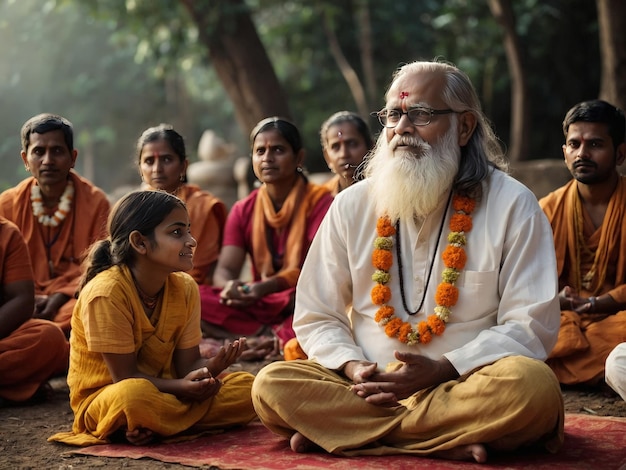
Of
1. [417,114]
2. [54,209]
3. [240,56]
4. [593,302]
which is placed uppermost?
[240,56]

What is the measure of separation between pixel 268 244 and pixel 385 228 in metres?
2.67

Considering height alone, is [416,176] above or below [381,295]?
above

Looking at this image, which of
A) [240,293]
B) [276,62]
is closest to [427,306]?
[240,293]

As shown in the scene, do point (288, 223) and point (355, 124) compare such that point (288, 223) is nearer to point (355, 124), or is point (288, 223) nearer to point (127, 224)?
point (355, 124)

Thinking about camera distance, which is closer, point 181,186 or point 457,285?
point 457,285

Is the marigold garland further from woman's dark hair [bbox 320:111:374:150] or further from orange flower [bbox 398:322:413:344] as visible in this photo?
woman's dark hair [bbox 320:111:374:150]

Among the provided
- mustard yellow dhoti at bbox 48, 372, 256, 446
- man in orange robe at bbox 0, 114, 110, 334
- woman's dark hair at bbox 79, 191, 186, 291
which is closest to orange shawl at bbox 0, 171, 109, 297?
man in orange robe at bbox 0, 114, 110, 334

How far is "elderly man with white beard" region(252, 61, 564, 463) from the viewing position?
3.49 metres

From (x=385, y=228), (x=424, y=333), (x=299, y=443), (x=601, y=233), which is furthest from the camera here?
(x=601, y=233)

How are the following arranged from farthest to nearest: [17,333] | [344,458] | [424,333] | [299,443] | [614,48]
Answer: [614,48] → [17,333] → [424,333] → [299,443] → [344,458]

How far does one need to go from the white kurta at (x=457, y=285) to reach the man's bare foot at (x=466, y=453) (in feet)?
0.99

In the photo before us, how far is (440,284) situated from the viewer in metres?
3.79

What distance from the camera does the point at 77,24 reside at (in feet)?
76.7

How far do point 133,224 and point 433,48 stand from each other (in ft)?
39.7
